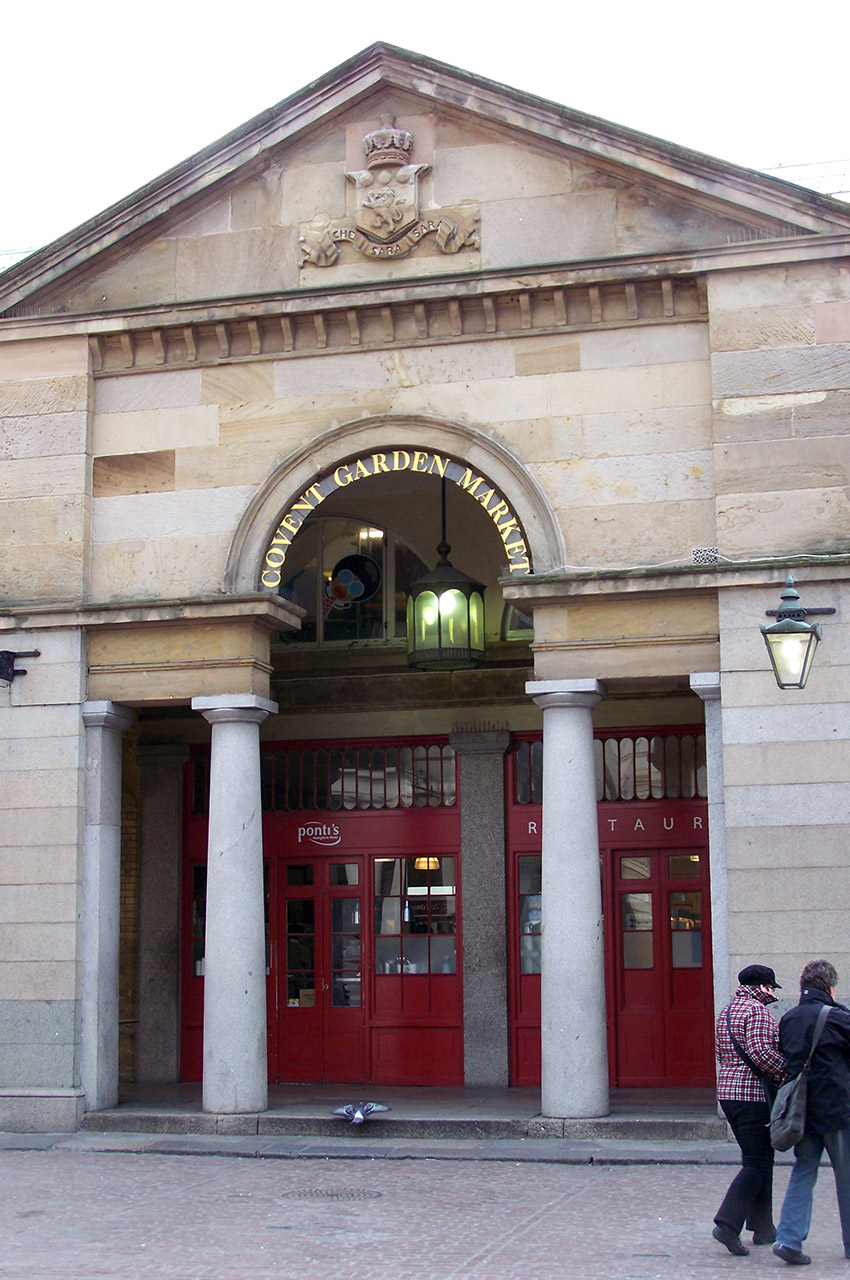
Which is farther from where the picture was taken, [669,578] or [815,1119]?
[669,578]

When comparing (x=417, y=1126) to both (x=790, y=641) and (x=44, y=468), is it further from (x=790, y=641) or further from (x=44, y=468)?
(x=44, y=468)

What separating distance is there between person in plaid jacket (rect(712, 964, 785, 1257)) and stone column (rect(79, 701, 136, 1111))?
23.0ft

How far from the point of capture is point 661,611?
13680 millimetres

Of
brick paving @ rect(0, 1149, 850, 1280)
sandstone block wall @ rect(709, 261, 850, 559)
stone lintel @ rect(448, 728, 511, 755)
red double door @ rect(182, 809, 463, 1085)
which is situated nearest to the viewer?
brick paving @ rect(0, 1149, 850, 1280)

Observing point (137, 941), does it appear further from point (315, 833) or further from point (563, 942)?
point (563, 942)

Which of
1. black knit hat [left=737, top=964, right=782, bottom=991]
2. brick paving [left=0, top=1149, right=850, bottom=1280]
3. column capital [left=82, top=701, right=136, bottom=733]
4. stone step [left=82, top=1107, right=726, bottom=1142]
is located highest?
column capital [left=82, top=701, right=136, bottom=733]

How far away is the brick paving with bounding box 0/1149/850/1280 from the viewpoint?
9086mm

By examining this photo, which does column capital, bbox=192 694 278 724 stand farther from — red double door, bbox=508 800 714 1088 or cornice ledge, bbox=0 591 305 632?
red double door, bbox=508 800 714 1088

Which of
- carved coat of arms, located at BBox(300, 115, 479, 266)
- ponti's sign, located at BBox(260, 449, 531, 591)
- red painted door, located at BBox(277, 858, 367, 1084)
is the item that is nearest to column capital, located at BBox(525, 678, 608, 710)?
ponti's sign, located at BBox(260, 449, 531, 591)

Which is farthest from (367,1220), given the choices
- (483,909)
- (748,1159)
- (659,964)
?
(659,964)

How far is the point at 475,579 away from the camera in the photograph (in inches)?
680

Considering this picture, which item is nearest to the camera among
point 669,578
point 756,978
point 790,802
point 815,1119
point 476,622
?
point 815,1119

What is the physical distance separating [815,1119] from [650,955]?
7.57 meters

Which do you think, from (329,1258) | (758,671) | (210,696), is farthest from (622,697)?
(329,1258)
